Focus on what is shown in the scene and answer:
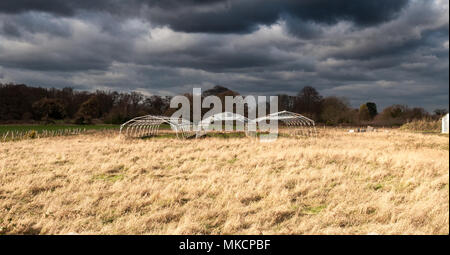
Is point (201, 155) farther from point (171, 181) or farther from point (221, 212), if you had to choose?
point (221, 212)

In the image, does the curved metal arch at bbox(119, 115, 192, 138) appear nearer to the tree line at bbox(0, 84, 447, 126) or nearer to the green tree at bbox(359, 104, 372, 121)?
the tree line at bbox(0, 84, 447, 126)

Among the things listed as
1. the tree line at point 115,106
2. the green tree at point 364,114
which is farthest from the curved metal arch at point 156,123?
the green tree at point 364,114

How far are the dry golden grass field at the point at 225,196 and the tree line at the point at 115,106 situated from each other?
119ft

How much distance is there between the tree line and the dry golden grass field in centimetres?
3631

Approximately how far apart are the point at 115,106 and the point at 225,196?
6123 centimetres

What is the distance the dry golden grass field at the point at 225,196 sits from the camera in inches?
235

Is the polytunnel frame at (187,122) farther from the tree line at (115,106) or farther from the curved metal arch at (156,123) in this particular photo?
the tree line at (115,106)

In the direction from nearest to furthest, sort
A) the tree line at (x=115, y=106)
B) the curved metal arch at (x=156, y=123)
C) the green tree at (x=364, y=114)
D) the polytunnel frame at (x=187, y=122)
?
the curved metal arch at (x=156, y=123)
the polytunnel frame at (x=187, y=122)
the tree line at (x=115, y=106)
the green tree at (x=364, y=114)

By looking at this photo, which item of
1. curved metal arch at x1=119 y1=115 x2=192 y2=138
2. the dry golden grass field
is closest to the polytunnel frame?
curved metal arch at x1=119 y1=115 x2=192 y2=138

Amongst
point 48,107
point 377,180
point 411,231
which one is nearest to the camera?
point 411,231

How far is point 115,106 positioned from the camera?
64.8 metres
